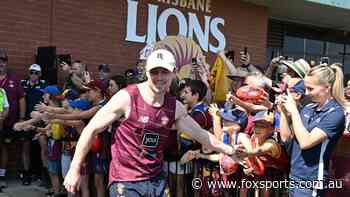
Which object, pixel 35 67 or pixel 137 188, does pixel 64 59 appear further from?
pixel 137 188

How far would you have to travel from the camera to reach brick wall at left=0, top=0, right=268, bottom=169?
23.6ft

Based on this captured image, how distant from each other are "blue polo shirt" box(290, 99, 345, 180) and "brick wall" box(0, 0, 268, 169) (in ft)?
16.9

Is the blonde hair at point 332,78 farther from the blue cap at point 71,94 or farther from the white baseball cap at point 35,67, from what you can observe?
the white baseball cap at point 35,67

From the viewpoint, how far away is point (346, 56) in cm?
1460

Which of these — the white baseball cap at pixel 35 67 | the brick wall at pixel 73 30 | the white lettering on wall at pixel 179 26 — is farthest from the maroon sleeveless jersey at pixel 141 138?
the white lettering on wall at pixel 179 26

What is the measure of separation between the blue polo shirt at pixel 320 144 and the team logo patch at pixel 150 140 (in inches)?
44.6

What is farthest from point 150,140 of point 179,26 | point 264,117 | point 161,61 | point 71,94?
point 179,26

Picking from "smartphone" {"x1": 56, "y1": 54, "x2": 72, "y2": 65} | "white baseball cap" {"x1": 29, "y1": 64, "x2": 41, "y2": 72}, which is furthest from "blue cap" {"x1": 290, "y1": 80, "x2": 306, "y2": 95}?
"white baseball cap" {"x1": 29, "y1": 64, "x2": 41, "y2": 72}

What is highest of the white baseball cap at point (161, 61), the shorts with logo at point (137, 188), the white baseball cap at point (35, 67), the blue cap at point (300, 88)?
the white baseball cap at point (161, 61)

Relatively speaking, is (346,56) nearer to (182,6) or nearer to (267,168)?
(182,6)

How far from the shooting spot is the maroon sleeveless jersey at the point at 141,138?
3.06 meters

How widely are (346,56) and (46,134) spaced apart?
11.2 metres

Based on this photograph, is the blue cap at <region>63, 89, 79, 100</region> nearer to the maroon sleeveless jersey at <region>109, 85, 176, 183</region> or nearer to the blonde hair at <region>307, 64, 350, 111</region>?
the maroon sleeveless jersey at <region>109, 85, 176, 183</region>

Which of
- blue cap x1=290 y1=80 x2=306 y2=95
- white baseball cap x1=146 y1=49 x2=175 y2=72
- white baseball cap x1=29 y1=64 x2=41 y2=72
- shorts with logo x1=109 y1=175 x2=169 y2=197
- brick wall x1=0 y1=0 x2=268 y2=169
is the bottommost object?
shorts with logo x1=109 y1=175 x2=169 y2=197
